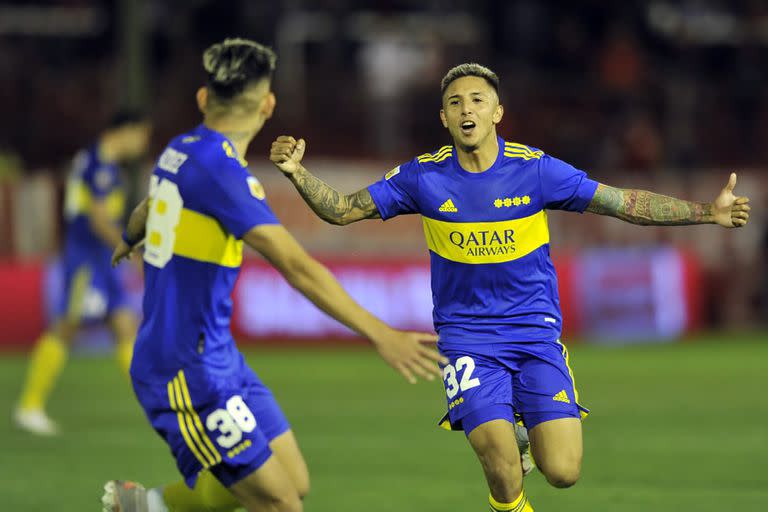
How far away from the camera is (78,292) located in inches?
471

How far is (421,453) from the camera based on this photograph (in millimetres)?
10062

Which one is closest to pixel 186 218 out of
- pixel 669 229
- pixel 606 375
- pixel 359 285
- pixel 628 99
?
pixel 606 375

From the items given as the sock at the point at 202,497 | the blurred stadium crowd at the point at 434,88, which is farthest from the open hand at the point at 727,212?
the blurred stadium crowd at the point at 434,88

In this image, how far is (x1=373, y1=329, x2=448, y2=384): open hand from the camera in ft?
15.9

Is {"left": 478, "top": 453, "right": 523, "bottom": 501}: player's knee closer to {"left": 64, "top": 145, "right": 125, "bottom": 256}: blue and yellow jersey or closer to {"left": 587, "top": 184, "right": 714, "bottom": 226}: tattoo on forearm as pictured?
{"left": 587, "top": 184, "right": 714, "bottom": 226}: tattoo on forearm

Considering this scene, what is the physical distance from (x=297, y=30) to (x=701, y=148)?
6.44 meters

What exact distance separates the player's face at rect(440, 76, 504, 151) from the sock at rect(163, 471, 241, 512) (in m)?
2.07

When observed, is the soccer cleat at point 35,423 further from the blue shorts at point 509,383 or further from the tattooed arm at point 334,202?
the blue shorts at point 509,383

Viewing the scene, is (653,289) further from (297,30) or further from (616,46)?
(297,30)

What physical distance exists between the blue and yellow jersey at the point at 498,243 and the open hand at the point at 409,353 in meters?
1.89

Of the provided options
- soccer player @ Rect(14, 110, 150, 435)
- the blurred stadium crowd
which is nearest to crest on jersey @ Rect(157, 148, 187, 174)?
soccer player @ Rect(14, 110, 150, 435)

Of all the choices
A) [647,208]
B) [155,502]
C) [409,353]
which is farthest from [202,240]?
[647,208]

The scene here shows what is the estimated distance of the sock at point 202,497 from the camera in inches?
230

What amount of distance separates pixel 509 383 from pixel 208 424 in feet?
6.16
